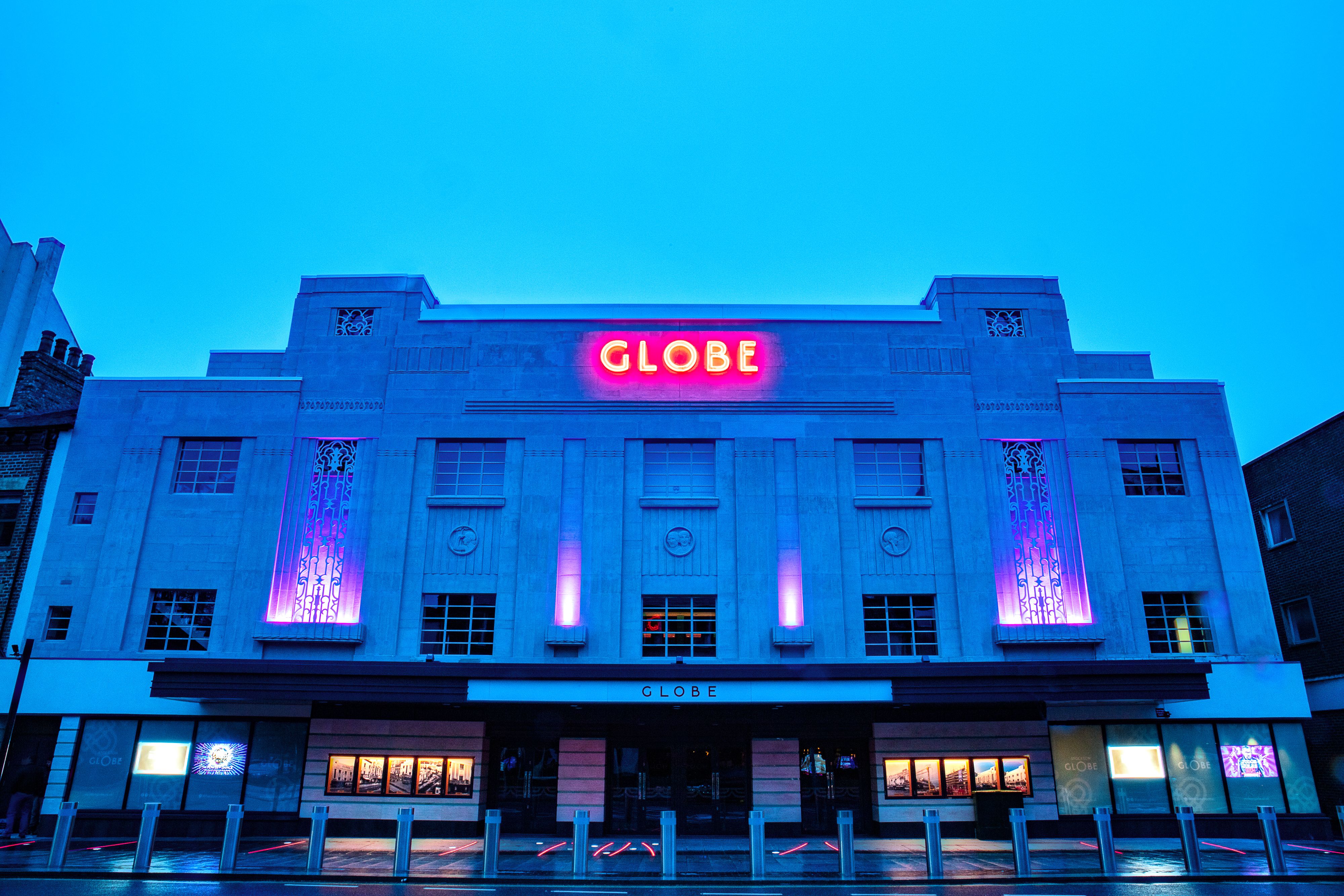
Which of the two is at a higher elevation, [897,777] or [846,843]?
[897,777]

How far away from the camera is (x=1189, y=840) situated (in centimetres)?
1686

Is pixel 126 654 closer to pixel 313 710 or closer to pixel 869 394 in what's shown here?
pixel 313 710

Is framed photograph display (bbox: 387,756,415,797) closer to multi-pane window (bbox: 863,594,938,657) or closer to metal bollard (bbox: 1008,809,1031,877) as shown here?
multi-pane window (bbox: 863,594,938,657)

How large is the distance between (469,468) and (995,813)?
1709cm

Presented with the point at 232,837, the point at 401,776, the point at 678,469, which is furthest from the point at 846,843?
the point at 401,776

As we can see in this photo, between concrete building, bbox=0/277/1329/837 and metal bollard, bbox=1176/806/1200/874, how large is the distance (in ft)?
13.4

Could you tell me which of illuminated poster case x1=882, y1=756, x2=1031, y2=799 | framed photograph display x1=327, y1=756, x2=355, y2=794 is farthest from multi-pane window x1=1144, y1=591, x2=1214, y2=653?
framed photograph display x1=327, y1=756, x2=355, y2=794

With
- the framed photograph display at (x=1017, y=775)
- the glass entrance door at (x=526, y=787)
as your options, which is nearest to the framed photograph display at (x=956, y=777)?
the framed photograph display at (x=1017, y=775)

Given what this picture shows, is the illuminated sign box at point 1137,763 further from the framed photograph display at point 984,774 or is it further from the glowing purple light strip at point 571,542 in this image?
the glowing purple light strip at point 571,542

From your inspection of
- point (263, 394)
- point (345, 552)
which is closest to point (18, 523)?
point (263, 394)

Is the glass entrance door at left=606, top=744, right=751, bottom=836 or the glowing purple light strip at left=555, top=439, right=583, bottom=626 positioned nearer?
the glass entrance door at left=606, top=744, right=751, bottom=836

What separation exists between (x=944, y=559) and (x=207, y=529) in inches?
833

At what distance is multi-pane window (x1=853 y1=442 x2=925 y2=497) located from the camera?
82.7ft

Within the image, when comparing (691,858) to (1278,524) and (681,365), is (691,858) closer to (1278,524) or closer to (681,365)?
(681,365)
